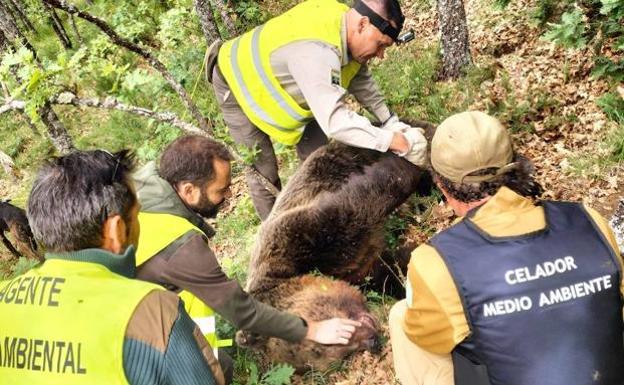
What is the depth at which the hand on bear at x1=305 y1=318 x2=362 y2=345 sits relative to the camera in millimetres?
3652

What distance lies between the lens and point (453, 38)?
6.12m

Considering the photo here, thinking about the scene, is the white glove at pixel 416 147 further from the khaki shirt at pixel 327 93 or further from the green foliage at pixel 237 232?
the green foliage at pixel 237 232

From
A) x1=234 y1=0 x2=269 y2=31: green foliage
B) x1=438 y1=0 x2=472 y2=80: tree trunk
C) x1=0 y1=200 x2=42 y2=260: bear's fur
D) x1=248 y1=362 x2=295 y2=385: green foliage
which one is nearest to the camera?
x1=248 y1=362 x2=295 y2=385: green foliage

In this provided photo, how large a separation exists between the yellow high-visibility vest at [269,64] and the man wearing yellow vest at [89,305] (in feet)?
7.62

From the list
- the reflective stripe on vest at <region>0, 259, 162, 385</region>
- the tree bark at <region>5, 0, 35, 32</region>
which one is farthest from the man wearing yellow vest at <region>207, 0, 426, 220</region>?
the tree bark at <region>5, 0, 35, 32</region>

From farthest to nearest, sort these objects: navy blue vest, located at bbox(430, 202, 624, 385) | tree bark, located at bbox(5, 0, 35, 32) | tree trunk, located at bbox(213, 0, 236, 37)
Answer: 1. tree bark, located at bbox(5, 0, 35, 32)
2. tree trunk, located at bbox(213, 0, 236, 37)
3. navy blue vest, located at bbox(430, 202, 624, 385)

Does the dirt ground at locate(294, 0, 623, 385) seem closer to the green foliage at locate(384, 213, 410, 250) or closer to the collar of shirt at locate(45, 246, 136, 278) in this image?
the green foliage at locate(384, 213, 410, 250)

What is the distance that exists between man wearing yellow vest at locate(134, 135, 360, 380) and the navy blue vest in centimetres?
143

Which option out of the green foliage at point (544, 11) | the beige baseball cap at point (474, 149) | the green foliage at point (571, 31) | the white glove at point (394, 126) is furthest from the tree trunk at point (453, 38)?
the beige baseball cap at point (474, 149)

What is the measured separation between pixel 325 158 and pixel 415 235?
1082mm

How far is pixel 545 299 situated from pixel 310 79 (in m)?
2.39

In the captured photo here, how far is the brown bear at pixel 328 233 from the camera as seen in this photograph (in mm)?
4066

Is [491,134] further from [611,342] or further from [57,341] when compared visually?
[57,341]

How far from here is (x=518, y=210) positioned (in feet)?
7.32
